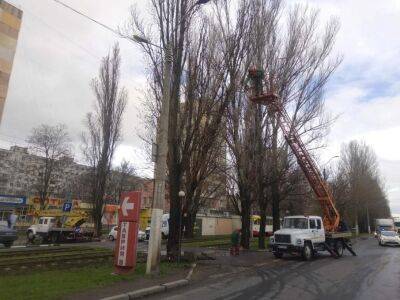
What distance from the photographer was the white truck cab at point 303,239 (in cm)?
2109

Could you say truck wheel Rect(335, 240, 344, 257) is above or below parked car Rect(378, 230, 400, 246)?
below

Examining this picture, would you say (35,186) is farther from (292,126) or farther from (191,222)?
(292,126)

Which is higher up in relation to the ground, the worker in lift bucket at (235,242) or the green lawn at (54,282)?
the worker in lift bucket at (235,242)

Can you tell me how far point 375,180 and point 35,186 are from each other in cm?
5501

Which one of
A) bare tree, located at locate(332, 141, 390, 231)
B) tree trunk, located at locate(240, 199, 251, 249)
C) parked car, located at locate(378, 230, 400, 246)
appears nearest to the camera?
tree trunk, located at locate(240, 199, 251, 249)

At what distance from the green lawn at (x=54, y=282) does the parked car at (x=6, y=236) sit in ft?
54.4

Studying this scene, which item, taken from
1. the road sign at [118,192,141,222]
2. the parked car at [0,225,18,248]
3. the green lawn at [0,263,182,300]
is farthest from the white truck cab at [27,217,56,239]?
the road sign at [118,192,141,222]

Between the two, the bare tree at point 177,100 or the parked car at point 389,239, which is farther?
the parked car at point 389,239

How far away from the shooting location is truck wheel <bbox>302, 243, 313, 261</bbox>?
826 inches

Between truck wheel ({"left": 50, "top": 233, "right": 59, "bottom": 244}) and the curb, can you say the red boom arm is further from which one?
truck wheel ({"left": 50, "top": 233, "right": 59, "bottom": 244})

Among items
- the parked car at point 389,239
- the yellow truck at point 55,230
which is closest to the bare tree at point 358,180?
the parked car at point 389,239

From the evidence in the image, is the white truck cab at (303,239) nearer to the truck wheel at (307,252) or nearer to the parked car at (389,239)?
the truck wheel at (307,252)

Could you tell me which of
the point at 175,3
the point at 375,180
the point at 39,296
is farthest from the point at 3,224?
the point at 375,180

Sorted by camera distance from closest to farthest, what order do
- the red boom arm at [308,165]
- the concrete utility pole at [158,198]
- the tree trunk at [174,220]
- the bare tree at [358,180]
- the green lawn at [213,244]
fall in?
the concrete utility pole at [158,198], the tree trunk at [174,220], the red boom arm at [308,165], the green lawn at [213,244], the bare tree at [358,180]
